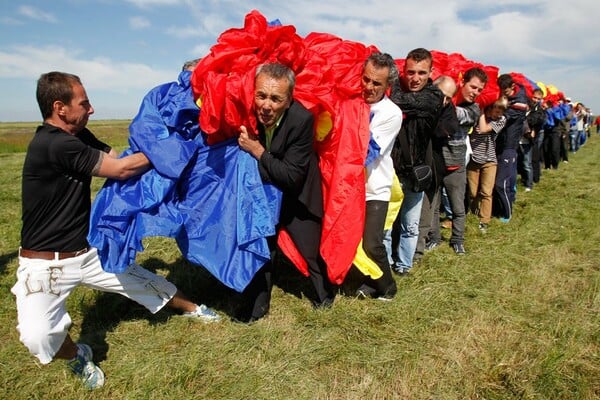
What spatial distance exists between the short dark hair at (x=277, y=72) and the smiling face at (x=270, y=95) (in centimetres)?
2

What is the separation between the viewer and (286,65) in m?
3.11

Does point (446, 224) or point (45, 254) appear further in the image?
point (446, 224)

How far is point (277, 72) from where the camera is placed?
284cm

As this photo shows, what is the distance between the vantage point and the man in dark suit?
285 centimetres

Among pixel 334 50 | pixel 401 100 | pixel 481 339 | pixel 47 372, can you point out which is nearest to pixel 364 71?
pixel 334 50

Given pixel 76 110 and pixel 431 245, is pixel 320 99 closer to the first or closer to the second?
pixel 76 110

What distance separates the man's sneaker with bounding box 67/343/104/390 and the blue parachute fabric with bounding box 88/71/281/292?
2.11 feet

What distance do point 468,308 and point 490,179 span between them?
112 inches

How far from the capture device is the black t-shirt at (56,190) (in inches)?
100

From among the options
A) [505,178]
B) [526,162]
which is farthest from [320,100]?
[526,162]

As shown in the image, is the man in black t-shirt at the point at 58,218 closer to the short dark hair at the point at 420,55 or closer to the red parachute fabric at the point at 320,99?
the red parachute fabric at the point at 320,99

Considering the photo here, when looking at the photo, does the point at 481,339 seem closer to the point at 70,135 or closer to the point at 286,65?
the point at 286,65

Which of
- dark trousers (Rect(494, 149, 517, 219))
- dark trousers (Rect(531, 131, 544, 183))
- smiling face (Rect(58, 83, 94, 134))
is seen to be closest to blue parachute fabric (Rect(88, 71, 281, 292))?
smiling face (Rect(58, 83, 94, 134))

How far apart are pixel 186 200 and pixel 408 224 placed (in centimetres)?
238
